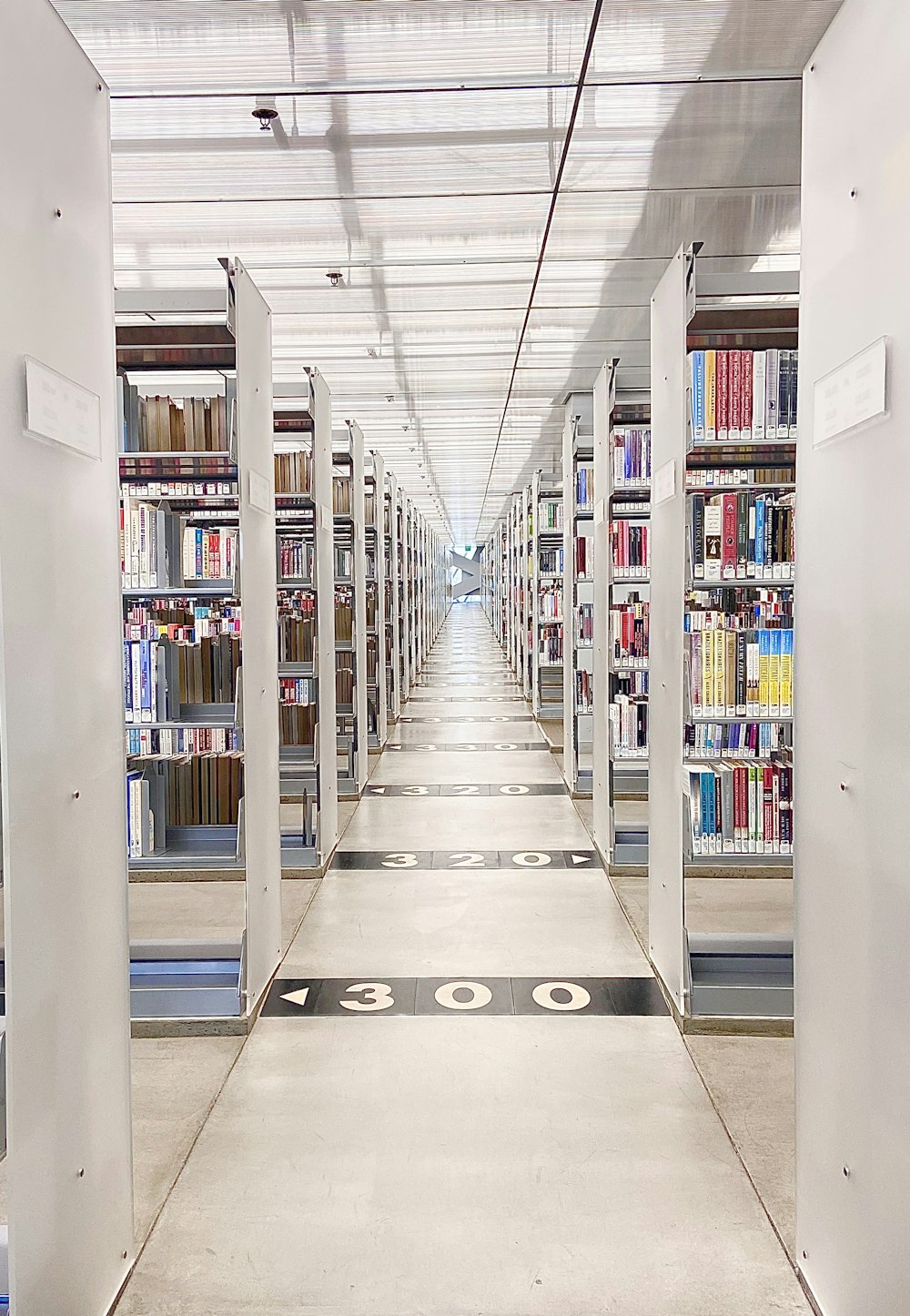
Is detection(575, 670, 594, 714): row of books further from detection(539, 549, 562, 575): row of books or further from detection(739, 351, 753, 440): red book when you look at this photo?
detection(539, 549, 562, 575): row of books

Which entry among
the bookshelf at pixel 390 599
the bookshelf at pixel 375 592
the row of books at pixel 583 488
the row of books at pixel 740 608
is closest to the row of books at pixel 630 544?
the row of books at pixel 583 488

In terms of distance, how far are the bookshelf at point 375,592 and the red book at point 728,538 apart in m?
4.39

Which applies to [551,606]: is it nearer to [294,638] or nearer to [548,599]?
[548,599]

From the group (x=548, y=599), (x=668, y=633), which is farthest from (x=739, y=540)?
(x=548, y=599)

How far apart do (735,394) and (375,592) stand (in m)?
5.01

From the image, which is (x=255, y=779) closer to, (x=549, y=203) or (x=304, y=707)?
(x=304, y=707)

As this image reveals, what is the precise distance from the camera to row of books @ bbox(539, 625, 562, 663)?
10922mm

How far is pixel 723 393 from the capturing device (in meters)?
3.57

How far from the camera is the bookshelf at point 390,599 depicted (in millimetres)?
9930

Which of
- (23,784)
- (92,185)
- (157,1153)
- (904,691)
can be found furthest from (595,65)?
(157,1153)

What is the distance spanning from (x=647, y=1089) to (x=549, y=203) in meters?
4.26

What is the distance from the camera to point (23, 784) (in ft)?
5.32

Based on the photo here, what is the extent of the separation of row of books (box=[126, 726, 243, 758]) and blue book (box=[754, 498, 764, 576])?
242 cm

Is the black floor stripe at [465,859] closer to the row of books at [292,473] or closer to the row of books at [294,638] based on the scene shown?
the row of books at [294,638]
